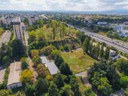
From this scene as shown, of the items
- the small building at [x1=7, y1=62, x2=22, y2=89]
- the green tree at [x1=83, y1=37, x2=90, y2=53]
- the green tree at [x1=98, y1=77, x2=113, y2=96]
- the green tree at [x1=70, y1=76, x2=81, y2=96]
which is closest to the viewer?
the green tree at [x1=98, y1=77, x2=113, y2=96]

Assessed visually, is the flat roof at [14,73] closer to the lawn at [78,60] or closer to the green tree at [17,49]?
the green tree at [17,49]

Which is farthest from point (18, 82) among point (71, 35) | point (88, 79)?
point (71, 35)

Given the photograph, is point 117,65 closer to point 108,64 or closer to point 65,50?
point 108,64

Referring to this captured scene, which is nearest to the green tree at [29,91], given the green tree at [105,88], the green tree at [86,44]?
the green tree at [105,88]

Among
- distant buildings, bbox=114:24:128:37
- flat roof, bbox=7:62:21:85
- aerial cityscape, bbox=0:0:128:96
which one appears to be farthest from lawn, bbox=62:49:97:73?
distant buildings, bbox=114:24:128:37

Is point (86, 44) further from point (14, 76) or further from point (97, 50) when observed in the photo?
point (14, 76)

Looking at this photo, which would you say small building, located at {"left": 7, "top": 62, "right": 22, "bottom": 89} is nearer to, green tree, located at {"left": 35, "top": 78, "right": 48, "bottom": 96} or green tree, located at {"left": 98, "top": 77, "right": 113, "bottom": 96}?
green tree, located at {"left": 35, "top": 78, "right": 48, "bottom": 96}
